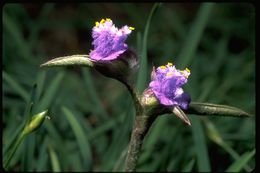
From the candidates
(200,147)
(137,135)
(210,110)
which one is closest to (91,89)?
(200,147)

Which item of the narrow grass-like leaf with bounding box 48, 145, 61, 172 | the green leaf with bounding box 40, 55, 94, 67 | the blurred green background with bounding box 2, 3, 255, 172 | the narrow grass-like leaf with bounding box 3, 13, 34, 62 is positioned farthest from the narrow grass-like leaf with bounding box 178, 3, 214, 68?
the narrow grass-like leaf with bounding box 3, 13, 34, 62

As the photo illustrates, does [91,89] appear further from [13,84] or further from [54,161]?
[54,161]

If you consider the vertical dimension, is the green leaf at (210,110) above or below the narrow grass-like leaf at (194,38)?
below

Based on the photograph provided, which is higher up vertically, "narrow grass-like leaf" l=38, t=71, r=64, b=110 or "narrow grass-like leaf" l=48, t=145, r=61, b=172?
"narrow grass-like leaf" l=38, t=71, r=64, b=110

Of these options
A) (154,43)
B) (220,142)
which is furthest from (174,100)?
(154,43)

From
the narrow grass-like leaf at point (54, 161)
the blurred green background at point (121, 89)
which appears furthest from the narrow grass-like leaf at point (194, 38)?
the narrow grass-like leaf at point (54, 161)

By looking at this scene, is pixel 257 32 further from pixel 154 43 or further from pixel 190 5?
pixel 190 5

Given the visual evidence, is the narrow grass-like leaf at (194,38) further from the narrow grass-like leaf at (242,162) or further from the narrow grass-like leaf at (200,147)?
the narrow grass-like leaf at (242,162)

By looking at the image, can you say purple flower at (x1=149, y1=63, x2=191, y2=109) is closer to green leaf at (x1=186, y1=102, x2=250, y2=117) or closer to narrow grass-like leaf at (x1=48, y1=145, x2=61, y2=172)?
green leaf at (x1=186, y1=102, x2=250, y2=117)
